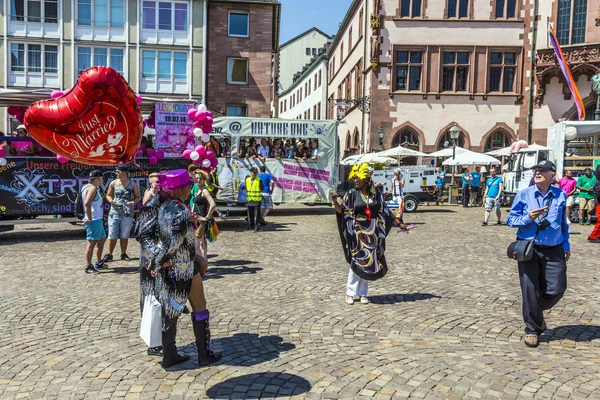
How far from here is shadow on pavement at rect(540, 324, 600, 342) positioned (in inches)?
223

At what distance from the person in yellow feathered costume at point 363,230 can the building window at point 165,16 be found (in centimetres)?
2834

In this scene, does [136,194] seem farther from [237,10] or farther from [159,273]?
[237,10]

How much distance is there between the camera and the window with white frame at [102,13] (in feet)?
104

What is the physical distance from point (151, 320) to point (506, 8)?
32547 millimetres

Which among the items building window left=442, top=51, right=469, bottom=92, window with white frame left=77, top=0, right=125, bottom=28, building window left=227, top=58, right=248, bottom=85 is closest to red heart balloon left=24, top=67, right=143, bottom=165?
building window left=227, top=58, right=248, bottom=85

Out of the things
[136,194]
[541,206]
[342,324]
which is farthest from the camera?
[136,194]

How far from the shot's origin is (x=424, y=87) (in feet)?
106

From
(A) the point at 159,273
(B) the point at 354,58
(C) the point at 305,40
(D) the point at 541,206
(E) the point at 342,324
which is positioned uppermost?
(C) the point at 305,40

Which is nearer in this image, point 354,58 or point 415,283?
point 415,283

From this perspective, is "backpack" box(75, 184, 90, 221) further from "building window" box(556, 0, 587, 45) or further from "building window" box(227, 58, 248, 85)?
"building window" box(556, 0, 587, 45)

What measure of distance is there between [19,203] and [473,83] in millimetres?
26501

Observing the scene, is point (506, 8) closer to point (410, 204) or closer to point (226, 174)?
point (410, 204)

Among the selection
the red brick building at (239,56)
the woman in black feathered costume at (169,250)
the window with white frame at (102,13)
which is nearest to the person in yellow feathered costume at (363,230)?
the woman in black feathered costume at (169,250)

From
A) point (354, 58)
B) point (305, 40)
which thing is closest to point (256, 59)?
point (354, 58)
